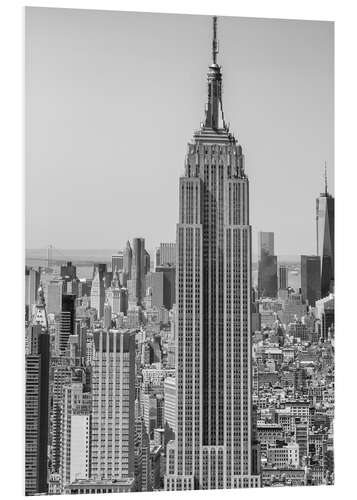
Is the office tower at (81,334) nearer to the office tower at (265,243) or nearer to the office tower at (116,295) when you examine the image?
the office tower at (116,295)

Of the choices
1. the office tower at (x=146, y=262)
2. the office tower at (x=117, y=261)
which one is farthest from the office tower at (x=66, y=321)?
the office tower at (x=146, y=262)

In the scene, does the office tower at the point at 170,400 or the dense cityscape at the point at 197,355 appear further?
the office tower at the point at 170,400

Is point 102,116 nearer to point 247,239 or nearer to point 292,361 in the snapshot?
point 247,239

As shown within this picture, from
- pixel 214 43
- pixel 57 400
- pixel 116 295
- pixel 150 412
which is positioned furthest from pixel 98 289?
pixel 214 43

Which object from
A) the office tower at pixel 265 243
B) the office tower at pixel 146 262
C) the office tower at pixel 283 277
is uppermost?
the office tower at pixel 265 243

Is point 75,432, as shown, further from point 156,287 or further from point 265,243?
point 265,243

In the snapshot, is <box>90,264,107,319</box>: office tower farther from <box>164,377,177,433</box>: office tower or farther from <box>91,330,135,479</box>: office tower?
<box>164,377,177,433</box>: office tower
